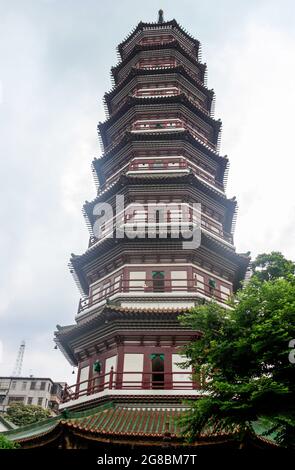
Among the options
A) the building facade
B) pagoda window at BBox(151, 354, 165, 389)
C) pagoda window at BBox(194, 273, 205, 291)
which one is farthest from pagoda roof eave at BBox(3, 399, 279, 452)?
the building facade

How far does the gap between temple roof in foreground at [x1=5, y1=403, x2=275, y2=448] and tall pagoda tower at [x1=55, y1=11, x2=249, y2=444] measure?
12 centimetres

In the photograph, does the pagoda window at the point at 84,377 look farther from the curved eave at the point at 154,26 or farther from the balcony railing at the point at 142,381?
the curved eave at the point at 154,26

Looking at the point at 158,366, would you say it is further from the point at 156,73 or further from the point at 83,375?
the point at 156,73

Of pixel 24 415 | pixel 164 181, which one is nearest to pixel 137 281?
pixel 164 181

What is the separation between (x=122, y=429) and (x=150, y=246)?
8.14 metres

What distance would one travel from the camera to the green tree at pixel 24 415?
4043cm

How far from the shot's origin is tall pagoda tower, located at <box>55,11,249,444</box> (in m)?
16.8

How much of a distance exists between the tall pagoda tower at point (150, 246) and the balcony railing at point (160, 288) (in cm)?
4

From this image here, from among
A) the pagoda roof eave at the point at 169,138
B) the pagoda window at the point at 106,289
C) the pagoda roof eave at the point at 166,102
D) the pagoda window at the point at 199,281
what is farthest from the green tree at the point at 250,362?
the pagoda roof eave at the point at 166,102

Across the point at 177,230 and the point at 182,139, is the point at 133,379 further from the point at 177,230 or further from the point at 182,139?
the point at 182,139

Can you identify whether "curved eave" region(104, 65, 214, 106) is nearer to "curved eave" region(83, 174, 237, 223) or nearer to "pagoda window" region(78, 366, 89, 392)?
"curved eave" region(83, 174, 237, 223)

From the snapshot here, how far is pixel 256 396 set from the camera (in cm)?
953

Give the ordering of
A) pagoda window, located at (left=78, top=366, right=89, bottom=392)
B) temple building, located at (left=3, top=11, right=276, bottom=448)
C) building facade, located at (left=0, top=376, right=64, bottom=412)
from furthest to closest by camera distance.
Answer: building facade, located at (left=0, top=376, right=64, bottom=412) → pagoda window, located at (left=78, top=366, right=89, bottom=392) → temple building, located at (left=3, top=11, right=276, bottom=448)
